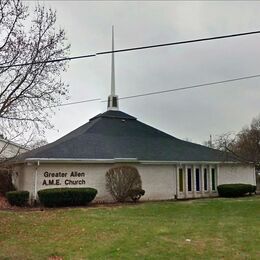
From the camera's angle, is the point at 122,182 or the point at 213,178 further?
the point at 213,178

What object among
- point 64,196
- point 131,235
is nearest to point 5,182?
point 64,196

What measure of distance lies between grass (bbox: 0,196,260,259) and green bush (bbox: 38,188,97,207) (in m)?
3.80

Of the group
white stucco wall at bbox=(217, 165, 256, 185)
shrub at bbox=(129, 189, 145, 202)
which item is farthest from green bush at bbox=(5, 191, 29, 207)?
white stucco wall at bbox=(217, 165, 256, 185)

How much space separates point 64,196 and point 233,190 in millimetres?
11206

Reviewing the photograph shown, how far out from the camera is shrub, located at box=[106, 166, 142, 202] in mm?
23234

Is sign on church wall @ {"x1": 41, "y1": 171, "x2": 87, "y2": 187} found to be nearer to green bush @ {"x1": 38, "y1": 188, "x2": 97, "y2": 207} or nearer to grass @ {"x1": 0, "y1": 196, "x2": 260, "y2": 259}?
green bush @ {"x1": 38, "y1": 188, "x2": 97, "y2": 207}

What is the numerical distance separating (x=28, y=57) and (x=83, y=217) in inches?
253

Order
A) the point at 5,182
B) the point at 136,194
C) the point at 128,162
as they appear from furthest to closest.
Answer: the point at 5,182, the point at 128,162, the point at 136,194

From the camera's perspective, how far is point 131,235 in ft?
39.4

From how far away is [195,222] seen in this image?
14.5 meters

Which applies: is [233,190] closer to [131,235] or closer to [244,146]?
[244,146]

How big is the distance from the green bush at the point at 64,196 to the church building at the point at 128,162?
1253 millimetres

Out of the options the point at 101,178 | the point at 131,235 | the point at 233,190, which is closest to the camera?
the point at 131,235

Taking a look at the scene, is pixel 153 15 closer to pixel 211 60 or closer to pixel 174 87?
pixel 211 60
